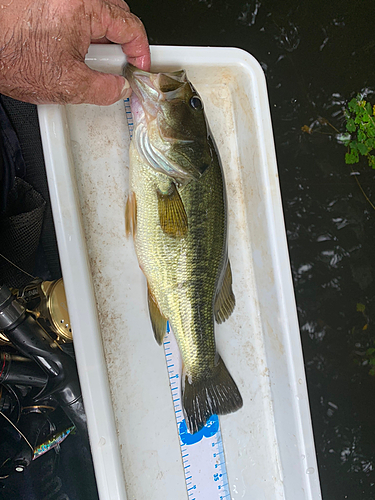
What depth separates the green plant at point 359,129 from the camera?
212 cm

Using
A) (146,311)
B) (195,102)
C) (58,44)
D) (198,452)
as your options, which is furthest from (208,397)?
(58,44)

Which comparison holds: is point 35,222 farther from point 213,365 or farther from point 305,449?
point 305,449

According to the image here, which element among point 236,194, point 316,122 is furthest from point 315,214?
point 236,194

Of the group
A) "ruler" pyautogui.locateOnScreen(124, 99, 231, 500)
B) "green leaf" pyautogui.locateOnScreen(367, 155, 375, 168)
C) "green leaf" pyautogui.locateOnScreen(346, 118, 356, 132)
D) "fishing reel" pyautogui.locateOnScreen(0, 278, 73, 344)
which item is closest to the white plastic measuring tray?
"ruler" pyautogui.locateOnScreen(124, 99, 231, 500)

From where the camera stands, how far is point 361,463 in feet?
7.16

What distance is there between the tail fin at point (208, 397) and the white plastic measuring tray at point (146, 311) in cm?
10

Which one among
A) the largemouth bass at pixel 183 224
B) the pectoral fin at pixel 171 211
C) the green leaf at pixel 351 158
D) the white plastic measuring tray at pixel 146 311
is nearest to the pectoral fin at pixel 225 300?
the largemouth bass at pixel 183 224

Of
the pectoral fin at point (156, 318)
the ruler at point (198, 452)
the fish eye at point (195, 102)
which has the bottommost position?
the ruler at point (198, 452)

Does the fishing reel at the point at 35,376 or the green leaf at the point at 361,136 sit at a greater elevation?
the green leaf at the point at 361,136

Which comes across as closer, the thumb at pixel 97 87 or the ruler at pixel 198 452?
the thumb at pixel 97 87

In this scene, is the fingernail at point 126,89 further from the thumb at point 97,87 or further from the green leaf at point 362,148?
the green leaf at point 362,148

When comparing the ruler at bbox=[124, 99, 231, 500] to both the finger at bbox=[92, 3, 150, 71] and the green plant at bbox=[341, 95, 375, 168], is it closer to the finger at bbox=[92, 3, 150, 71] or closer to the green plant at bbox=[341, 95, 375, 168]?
the finger at bbox=[92, 3, 150, 71]

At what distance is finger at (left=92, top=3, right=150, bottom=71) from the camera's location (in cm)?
103

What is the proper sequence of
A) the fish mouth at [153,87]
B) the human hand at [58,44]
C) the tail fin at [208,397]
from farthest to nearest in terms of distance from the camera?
the tail fin at [208,397]
the fish mouth at [153,87]
the human hand at [58,44]
